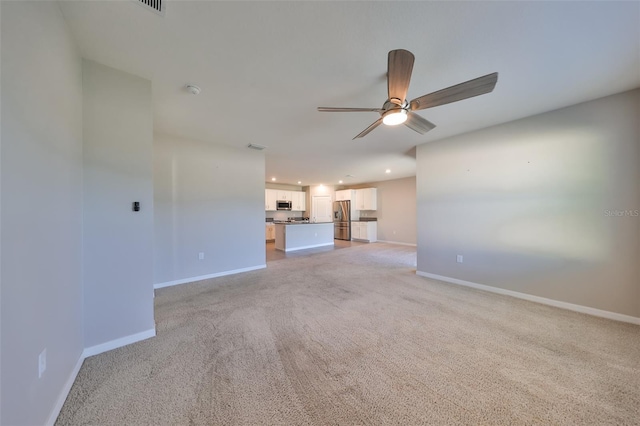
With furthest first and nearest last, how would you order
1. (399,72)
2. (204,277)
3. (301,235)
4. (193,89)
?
(301,235), (204,277), (193,89), (399,72)

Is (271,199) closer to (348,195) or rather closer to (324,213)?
(324,213)

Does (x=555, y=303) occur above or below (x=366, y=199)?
below

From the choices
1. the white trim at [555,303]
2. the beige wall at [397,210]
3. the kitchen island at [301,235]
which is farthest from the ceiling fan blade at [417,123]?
the beige wall at [397,210]

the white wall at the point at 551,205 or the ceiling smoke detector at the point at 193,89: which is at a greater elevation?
the ceiling smoke detector at the point at 193,89

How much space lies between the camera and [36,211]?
3.80 feet

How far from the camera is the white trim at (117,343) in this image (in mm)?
1856

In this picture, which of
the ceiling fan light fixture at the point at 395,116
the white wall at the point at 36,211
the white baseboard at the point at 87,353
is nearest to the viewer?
the white wall at the point at 36,211

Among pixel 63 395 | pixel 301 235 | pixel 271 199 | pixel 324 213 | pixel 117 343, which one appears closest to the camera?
pixel 63 395

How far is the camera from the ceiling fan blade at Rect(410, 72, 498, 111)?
62.5 inches

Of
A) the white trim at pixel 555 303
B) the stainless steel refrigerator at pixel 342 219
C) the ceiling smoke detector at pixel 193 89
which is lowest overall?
the white trim at pixel 555 303

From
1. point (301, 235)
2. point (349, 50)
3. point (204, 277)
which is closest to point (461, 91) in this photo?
point (349, 50)

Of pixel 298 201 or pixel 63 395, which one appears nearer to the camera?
pixel 63 395

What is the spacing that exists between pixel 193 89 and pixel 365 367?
9.95ft

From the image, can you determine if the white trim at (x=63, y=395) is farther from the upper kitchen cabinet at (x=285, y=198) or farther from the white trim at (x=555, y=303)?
the upper kitchen cabinet at (x=285, y=198)
